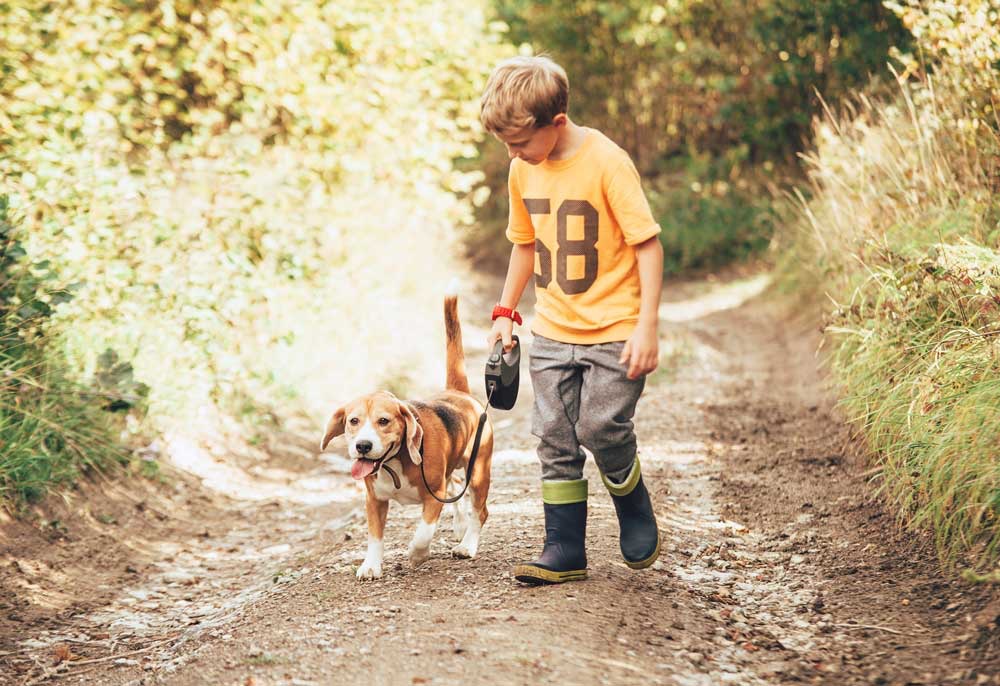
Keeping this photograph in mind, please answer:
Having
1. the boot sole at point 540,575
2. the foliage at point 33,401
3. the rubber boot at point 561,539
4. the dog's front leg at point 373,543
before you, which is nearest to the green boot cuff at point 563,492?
the rubber boot at point 561,539

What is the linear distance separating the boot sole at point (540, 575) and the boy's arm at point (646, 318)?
0.84 metres

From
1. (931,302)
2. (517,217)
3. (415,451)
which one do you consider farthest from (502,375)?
(931,302)

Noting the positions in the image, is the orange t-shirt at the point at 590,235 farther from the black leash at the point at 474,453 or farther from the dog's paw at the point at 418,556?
the dog's paw at the point at 418,556

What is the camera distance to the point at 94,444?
6.27 m

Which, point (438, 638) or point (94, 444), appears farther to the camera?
point (94, 444)

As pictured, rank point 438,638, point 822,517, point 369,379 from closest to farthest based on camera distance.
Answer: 1. point 438,638
2. point 822,517
3. point 369,379

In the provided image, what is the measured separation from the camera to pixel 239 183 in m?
8.73

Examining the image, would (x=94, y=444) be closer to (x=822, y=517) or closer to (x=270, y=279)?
(x=270, y=279)

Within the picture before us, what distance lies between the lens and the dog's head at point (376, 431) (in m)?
4.09

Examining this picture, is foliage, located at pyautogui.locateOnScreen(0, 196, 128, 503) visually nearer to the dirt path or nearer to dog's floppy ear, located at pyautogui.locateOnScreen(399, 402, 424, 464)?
the dirt path

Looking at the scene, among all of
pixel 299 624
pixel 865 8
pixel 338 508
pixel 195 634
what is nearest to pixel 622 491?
pixel 299 624

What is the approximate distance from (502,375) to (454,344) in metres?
0.74

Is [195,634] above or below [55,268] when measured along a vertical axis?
below

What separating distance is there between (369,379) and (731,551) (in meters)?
5.29
